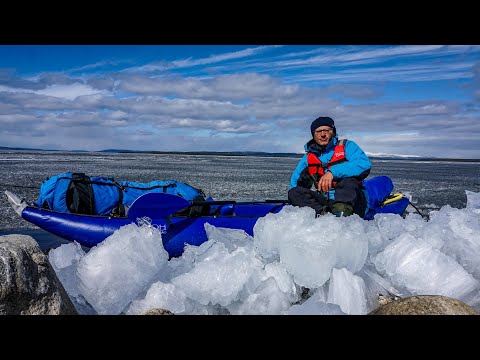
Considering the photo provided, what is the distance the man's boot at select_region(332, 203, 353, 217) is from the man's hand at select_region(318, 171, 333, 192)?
31 centimetres

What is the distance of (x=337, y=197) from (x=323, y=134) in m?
0.86

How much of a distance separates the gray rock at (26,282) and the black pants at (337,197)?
3010mm

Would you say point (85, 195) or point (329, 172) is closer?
point (329, 172)

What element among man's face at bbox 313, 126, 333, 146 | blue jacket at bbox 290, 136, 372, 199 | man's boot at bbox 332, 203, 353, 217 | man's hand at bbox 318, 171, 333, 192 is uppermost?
man's face at bbox 313, 126, 333, 146

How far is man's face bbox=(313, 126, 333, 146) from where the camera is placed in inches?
197

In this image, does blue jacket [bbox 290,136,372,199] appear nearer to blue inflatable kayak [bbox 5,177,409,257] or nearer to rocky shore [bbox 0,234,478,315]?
blue inflatable kayak [bbox 5,177,409,257]

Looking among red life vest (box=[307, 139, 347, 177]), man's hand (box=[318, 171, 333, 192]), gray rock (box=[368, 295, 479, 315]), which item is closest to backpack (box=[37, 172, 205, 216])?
red life vest (box=[307, 139, 347, 177])

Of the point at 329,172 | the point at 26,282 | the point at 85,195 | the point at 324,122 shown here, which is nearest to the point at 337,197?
the point at 329,172

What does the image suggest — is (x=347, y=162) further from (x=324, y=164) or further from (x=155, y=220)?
(x=155, y=220)

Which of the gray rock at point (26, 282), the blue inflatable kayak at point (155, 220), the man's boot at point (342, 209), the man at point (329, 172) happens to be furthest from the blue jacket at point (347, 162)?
the gray rock at point (26, 282)

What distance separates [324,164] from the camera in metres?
5.04

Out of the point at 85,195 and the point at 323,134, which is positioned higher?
the point at 323,134
